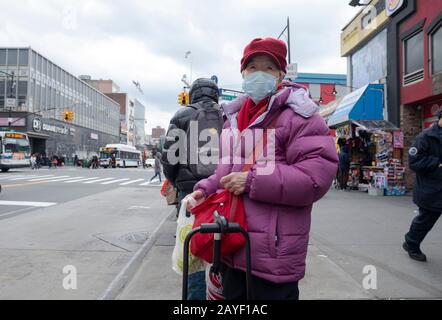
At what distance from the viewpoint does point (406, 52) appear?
12336 mm

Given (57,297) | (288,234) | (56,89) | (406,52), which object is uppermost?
(56,89)

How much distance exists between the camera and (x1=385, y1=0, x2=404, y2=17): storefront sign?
478 inches

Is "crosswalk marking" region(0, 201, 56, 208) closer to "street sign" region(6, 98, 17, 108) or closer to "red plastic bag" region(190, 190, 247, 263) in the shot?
"red plastic bag" region(190, 190, 247, 263)

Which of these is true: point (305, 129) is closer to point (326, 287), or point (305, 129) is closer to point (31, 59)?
point (326, 287)

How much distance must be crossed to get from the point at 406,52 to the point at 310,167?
12641 mm

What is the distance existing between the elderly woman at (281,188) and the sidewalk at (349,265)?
175 cm

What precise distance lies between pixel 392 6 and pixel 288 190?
44.0ft

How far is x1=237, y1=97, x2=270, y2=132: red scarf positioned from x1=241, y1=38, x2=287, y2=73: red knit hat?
0.22 m

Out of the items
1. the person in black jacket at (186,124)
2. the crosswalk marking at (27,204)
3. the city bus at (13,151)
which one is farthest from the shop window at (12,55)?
the person in black jacket at (186,124)

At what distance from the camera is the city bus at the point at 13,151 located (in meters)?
28.1

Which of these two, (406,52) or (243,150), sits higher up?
(406,52)

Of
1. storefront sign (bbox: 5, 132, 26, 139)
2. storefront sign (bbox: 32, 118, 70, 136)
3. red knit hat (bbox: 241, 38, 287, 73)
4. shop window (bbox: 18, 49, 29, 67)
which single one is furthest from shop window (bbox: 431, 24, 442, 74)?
shop window (bbox: 18, 49, 29, 67)

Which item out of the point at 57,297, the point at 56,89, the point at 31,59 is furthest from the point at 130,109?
the point at 57,297

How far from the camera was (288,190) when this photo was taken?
170 cm
